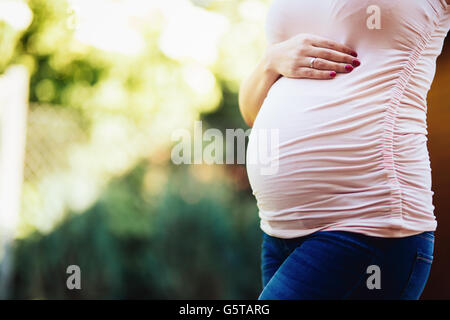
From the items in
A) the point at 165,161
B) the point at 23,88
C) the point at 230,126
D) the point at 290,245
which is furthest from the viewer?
the point at 230,126

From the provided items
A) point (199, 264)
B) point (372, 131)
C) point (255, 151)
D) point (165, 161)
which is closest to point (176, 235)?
point (199, 264)

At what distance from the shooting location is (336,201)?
2.79 ft

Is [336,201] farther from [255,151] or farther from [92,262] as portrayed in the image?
[92,262]

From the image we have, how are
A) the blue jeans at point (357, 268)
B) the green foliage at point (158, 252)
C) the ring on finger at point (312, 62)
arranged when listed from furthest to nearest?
the green foliage at point (158, 252)
the ring on finger at point (312, 62)
the blue jeans at point (357, 268)

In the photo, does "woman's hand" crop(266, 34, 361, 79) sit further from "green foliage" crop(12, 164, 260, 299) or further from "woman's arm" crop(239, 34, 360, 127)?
"green foliage" crop(12, 164, 260, 299)

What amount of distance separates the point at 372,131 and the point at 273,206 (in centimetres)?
25

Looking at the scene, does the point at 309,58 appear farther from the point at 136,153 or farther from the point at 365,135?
the point at 136,153

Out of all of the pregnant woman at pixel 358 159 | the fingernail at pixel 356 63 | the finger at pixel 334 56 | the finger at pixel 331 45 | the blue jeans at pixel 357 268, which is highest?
the finger at pixel 331 45

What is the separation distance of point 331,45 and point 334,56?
0.05 m

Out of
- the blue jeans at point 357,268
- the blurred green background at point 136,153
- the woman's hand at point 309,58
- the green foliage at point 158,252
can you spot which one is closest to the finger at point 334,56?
the woman's hand at point 309,58

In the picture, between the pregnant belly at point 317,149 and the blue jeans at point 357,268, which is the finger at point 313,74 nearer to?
the pregnant belly at point 317,149

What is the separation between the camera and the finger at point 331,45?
89 cm

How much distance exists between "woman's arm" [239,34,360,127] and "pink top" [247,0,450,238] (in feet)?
0.08

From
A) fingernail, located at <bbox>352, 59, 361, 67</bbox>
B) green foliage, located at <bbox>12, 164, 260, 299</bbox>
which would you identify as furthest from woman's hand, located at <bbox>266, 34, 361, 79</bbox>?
green foliage, located at <bbox>12, 164, 260, 299</bbox>
